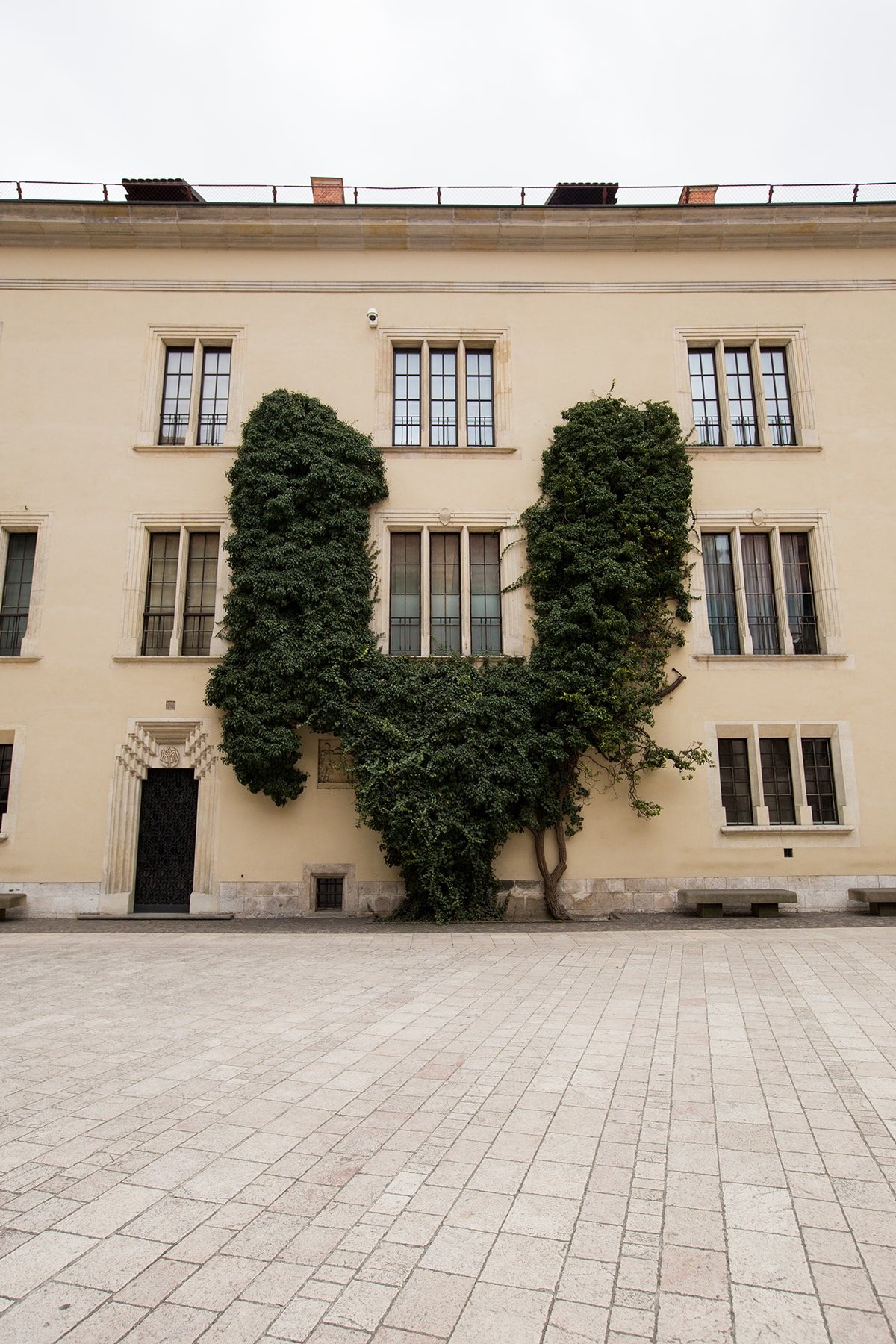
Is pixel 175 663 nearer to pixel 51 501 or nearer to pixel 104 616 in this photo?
pixel 104 616

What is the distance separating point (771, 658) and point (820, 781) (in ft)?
7.98

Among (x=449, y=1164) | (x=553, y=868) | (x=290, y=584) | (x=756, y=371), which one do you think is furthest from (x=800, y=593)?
(x=449, y=1164)

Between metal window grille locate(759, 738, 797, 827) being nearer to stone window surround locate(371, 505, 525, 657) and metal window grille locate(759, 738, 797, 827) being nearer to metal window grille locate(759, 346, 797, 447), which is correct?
stone window surround locate(371, 505, 525, 657)

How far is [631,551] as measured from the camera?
1356 centimetres

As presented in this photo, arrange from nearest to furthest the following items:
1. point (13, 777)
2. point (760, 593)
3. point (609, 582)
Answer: point (609, 582), point (13, 777), point (760, 593)

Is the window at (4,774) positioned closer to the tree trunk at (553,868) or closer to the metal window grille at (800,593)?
the tree trunk at (553,868)

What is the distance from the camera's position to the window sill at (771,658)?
46.9ft

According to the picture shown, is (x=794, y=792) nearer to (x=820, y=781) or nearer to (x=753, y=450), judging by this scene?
(x=820, y=781)

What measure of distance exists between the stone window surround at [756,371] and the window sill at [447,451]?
3594 millimetres

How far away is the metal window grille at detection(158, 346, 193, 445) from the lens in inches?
602

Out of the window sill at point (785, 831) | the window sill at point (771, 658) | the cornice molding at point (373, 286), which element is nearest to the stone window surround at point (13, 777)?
the cornice molding at point (373, 286)

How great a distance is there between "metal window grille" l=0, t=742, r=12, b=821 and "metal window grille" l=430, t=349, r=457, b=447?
985 cm

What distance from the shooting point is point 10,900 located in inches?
519

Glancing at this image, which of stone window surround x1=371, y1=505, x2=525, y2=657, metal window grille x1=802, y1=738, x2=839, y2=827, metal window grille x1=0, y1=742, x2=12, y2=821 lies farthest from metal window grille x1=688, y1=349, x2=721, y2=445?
metal window grille x1=0, y1=742, x2=12, y2=821
